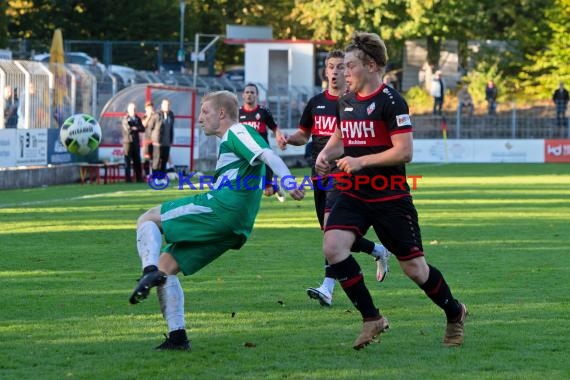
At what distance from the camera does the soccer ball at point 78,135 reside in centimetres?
2752

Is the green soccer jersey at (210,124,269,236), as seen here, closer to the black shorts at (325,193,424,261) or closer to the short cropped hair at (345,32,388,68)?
the black shorts at (325,193,424,261)

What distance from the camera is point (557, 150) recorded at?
45.4 metres

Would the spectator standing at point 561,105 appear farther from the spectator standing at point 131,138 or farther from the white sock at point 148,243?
the white sock at point 148,243

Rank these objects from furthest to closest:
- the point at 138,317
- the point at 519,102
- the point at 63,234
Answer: the point at 519,102 → the point at 63,234 → the point at 138,317

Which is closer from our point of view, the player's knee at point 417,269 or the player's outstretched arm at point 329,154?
the player's knee at point 417,269

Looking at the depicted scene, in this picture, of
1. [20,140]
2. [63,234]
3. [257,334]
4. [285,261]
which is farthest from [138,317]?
[20,140]

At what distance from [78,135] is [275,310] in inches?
717

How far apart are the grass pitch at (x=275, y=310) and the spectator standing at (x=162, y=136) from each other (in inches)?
442

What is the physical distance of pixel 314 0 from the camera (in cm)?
6103

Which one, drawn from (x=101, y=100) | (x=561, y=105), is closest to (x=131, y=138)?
(x=101, y=100)

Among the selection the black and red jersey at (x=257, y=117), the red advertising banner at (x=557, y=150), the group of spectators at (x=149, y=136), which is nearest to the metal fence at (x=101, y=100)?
the red advertising banner at (x=557, y=150)

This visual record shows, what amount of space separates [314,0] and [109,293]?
51142mm

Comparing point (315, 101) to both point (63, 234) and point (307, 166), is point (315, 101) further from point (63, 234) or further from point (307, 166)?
point (307, 166)

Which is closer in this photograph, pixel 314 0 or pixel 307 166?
pixel 307 166
